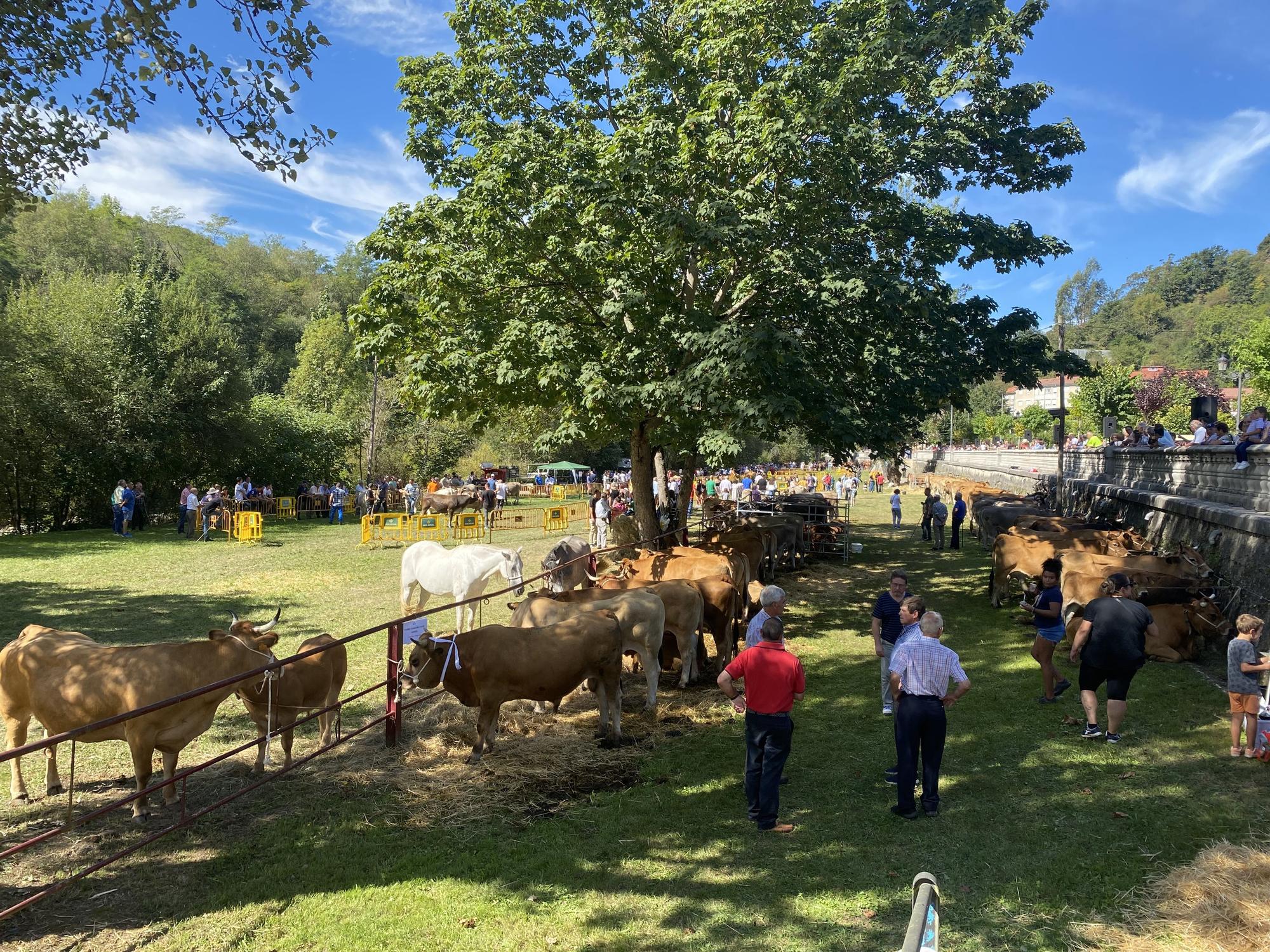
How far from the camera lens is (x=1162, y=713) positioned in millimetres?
8914

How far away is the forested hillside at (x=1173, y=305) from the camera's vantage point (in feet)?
435

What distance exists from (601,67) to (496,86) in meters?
2.22

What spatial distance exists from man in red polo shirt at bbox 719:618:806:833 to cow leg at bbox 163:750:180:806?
4774mm

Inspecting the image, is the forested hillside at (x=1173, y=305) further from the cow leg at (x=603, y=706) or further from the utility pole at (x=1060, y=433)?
the cow leg at (x=603, y=706)

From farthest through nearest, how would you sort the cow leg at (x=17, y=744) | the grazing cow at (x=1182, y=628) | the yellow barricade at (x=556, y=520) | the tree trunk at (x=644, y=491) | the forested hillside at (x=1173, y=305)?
1. the forested hillside at (x=1173, y=305)
2. the yellow barricade at (x=556, y=520)
3. the tree trunk at (x=644, y=491)
4. the grazing cow at (x=1182, y=628)
5. the cow leg at (x=17, y=744)

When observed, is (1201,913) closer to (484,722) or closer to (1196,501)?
(484,722)

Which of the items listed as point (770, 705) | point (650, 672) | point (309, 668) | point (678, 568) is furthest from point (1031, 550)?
point (309, 668)

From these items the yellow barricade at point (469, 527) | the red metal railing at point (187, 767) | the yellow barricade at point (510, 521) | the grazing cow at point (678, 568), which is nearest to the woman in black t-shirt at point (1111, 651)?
the grazing cow at point (678, 568)

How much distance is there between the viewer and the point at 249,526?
87.2 feet

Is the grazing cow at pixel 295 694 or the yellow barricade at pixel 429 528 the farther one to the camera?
the yellow barricade at pixel 429 528

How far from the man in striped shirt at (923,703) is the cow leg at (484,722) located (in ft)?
13.1

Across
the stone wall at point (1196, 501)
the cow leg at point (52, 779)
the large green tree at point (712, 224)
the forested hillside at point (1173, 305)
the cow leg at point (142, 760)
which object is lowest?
the cow leg at point (52, 779)

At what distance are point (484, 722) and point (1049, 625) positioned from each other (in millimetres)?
6602

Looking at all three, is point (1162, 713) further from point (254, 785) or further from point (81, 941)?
point (81, 941)
